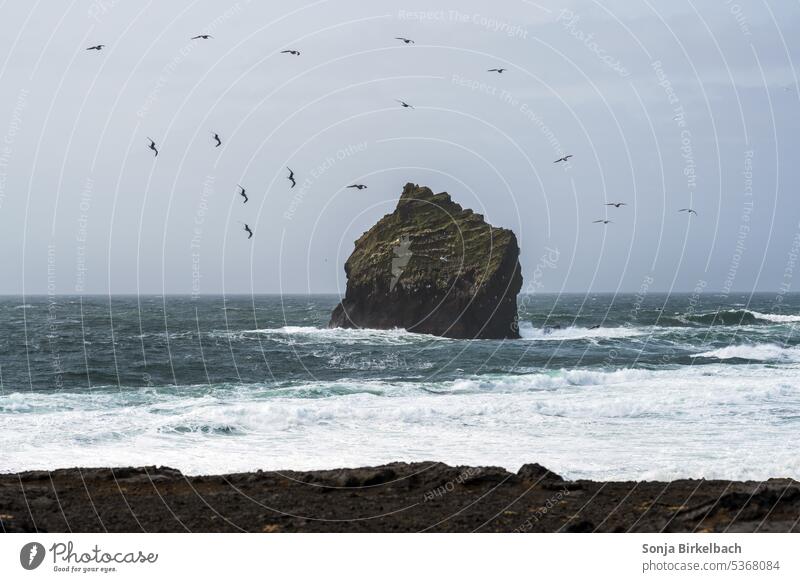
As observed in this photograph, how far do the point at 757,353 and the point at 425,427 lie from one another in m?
30.2

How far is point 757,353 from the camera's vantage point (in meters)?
42.7

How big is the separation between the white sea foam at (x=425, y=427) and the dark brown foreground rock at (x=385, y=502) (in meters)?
2.21

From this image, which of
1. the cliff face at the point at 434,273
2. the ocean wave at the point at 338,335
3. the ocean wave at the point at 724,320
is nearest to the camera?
the ocean wave at the point at 338,335

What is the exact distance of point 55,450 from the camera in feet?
51.9

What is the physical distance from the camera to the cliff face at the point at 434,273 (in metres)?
52.8

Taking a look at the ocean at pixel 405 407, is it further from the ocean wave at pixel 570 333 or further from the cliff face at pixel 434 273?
the ocean wave at pixel 570 333

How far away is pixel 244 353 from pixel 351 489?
3086 cm

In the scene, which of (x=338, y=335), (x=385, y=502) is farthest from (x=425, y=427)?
(x=338, y=335)

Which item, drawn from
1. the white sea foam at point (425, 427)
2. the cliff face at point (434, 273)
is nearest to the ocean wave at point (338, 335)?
the cliff face at point (434, 273)

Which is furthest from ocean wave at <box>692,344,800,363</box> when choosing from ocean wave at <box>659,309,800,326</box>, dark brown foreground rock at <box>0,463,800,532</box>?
dark brown foreground rock at <box>0,463,800,532</box>

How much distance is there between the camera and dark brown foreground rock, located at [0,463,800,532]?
30.8 feet

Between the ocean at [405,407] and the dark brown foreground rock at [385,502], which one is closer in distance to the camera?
the dark brown foreground rock at [385,502]
